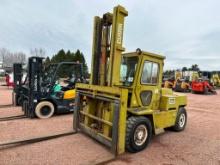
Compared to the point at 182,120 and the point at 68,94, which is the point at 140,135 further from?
the point at 68,94

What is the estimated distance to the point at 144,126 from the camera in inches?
168

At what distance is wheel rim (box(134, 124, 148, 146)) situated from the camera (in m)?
4.15

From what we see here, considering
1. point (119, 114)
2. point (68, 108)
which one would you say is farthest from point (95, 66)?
point (68, 108)

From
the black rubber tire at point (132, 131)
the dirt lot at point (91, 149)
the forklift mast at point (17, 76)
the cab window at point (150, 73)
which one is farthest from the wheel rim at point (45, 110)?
the cab window at point (150, 73)

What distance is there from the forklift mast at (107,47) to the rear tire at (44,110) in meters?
3.06

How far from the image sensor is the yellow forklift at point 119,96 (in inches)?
152

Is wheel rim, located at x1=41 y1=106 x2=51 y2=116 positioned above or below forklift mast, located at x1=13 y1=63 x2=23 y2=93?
below

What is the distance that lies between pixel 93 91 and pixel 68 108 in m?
3.48

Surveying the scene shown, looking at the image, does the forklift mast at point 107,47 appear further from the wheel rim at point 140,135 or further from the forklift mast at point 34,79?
the forklift mast at point 34,79

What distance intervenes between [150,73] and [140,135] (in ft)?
4.82

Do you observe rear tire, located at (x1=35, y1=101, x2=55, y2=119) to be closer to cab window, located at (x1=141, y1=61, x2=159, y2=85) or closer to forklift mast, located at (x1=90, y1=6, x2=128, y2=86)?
forklift mast, located at (x1=90, y1=6, x2=128, y2=86)

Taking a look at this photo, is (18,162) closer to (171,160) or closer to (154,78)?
(171,160)

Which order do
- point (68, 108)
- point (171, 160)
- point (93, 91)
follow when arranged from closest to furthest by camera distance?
point (171, 160) < point (93, 91) < point (68, 108)

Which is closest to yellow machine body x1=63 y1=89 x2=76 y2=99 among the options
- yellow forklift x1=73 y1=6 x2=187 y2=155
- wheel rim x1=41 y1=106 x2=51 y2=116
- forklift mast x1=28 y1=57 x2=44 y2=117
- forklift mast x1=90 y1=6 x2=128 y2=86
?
wheel rim x1=41 y1=106 x2=51 y2=116
